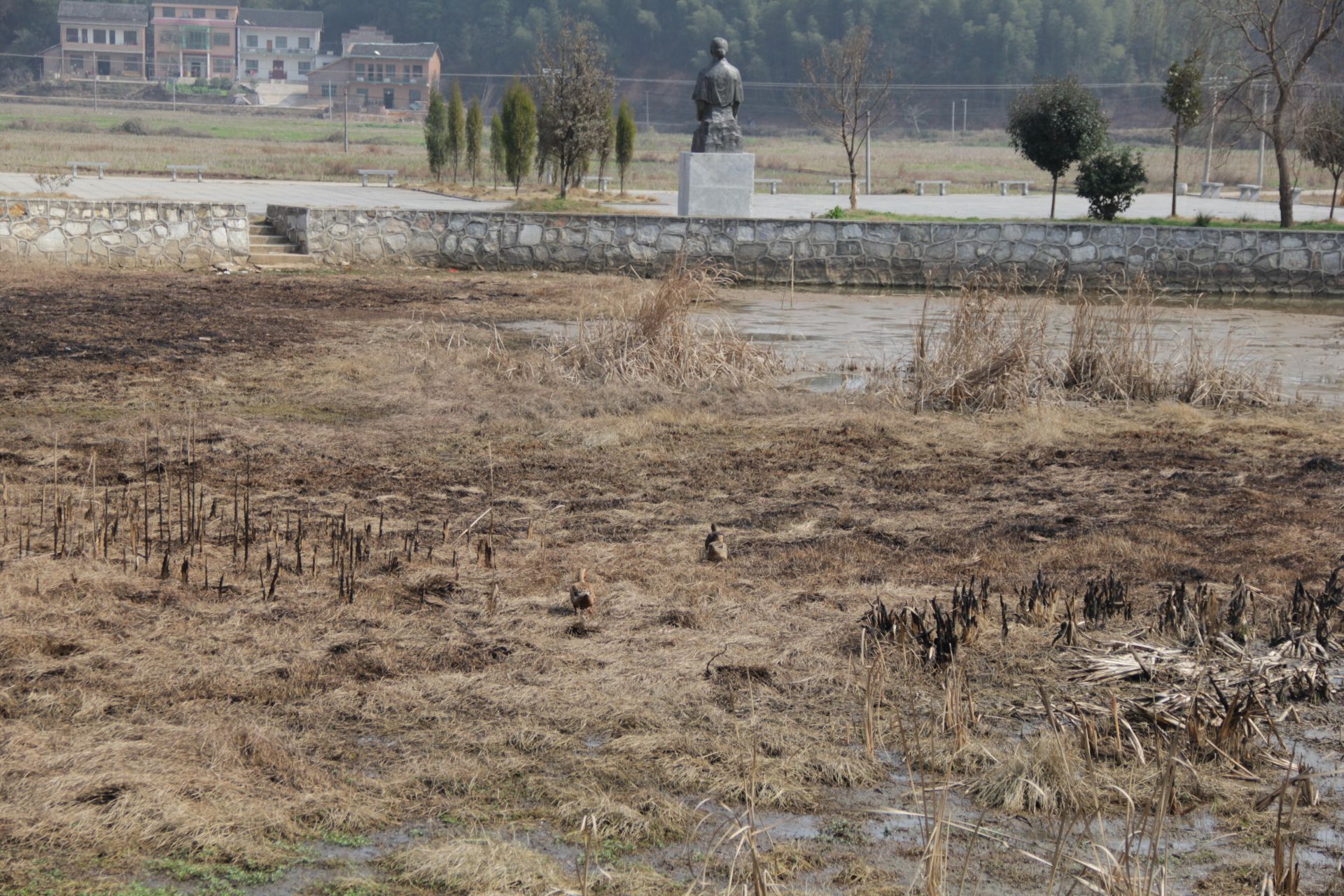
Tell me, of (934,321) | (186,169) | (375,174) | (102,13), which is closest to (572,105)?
(375,174)

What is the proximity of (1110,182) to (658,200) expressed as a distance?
1033 centimetres

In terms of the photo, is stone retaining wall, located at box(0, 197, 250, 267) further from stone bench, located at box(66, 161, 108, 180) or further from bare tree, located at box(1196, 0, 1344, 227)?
stone bench, located at box(66, 161, 108, 180)

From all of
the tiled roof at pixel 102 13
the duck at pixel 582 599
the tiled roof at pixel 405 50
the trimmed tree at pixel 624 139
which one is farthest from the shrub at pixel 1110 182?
the tiled roof at pixel 102 13

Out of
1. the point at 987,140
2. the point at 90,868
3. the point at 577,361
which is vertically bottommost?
the point at 90,868

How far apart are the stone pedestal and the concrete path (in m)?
2.98

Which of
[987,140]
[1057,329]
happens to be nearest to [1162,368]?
[1057,329]

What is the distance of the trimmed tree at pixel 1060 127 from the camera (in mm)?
23797

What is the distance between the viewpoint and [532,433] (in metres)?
7.76

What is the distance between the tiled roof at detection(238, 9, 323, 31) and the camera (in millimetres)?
111938

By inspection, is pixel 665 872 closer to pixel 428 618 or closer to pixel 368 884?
pixel 368 884

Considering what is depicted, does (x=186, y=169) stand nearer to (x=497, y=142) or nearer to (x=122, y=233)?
(x=497, y=142)

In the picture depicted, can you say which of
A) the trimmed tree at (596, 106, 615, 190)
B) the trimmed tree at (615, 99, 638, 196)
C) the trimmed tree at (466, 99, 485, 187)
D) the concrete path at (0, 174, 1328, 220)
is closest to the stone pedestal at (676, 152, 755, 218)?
the concrete path at (0, 174, 1328, 220)

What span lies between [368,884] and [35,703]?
139 centimetres

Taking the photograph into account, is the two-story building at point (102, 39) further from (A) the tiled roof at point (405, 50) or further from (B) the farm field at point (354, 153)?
(B) the farm field at point (354, 153)
